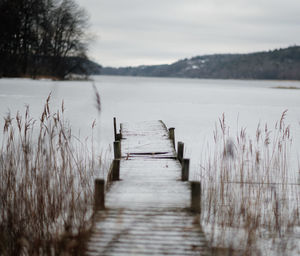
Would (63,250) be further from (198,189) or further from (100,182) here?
(198,189)

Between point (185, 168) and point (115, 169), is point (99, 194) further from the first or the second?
point (185, 168)

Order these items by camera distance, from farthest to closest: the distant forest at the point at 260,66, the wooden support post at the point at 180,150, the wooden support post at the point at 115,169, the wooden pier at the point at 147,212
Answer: the distant forest at the point at 260,66 < the wooden support post at the point at 180,150 < the wooden support post at the point at 115,169 < the wooden pier at the point at 147,212

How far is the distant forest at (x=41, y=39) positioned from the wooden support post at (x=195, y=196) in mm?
25981

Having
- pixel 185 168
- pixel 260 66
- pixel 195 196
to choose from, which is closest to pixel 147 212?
pixel 195 196

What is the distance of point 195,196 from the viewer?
3.15m

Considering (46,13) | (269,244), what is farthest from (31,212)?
(46,13)

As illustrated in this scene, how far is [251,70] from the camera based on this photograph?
355 ft

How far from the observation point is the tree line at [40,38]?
30062 mm

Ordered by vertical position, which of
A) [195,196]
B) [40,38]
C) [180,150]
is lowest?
[195,196]

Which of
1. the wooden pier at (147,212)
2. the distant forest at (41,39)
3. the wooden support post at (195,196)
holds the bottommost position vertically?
the wooden pier at (147,212)

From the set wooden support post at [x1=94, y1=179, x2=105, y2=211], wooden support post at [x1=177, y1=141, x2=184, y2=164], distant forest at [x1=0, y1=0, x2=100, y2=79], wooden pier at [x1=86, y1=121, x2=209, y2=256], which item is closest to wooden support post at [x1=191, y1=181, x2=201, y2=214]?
wooden pier at [x1=86, y1=121, x2=209, y2=256]

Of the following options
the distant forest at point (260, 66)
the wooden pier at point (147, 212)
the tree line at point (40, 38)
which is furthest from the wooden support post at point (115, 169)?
the distant forest at point (260, 66)

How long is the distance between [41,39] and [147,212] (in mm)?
38650

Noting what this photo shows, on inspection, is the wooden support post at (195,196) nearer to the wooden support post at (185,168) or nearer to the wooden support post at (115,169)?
the wooden support post at (185,168)
